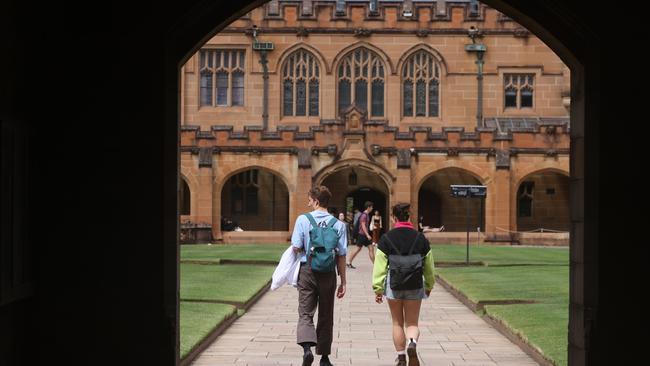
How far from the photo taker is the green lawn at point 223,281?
16.5 m

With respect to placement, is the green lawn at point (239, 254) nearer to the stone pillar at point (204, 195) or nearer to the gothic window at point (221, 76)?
the stone pillar at point (204, 195)

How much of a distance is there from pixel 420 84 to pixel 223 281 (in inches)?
925

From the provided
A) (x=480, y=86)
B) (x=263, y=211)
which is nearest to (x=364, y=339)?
(x=263, y=211)

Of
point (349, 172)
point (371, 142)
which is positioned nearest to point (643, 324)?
point (371, 142)

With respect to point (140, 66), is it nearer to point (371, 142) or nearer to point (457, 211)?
point (371, 142)

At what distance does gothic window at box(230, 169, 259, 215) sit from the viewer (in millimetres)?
40625

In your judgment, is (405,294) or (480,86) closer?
(405,294)

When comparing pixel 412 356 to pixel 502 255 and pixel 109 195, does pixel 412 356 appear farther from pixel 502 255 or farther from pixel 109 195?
pixel 502 255

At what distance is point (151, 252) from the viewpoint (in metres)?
7.32

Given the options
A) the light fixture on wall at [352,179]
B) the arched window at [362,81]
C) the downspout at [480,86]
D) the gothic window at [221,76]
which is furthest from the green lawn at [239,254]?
the downspout at [480,86]

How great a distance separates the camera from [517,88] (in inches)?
1635

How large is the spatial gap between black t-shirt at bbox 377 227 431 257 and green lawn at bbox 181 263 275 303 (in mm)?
6412

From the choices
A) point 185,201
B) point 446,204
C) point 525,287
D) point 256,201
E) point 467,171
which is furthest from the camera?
point 185,201

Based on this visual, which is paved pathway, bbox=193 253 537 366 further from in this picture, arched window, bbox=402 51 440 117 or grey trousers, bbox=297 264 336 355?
arched window, bbox=402 51 440 117
